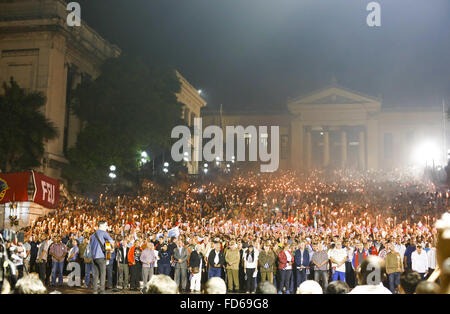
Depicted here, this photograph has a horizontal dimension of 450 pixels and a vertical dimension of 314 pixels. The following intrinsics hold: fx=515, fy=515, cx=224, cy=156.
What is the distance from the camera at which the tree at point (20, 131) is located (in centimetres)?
2698

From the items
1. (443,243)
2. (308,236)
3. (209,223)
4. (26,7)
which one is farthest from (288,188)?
(443,243)

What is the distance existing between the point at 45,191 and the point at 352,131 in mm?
55030

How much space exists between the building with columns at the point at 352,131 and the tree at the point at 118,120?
35080 millimetres

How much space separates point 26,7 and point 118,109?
912 cm

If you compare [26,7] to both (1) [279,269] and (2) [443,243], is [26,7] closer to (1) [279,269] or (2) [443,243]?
(1) [279,269]

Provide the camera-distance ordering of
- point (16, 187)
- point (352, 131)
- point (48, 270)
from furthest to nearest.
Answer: point (352, 131), point (16, 187), point (48, 270)

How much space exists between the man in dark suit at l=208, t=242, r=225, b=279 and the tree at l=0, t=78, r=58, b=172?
1649 centimetres

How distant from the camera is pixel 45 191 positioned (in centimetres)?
2428

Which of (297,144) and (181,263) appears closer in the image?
(181,263)

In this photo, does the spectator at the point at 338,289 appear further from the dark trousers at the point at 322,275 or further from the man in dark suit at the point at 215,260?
the man in dark suit at the point at 215,260

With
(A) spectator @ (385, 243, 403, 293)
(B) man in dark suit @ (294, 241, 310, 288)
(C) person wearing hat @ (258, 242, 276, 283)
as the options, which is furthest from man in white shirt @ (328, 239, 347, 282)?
(C) person wearing hat @ (258, 242, 276, 283)

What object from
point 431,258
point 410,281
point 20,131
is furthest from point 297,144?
point 410,281

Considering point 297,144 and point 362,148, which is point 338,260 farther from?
point 362,148

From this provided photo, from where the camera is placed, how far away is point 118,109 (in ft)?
113
